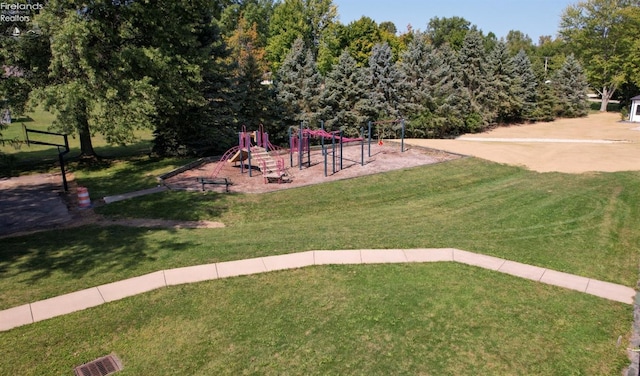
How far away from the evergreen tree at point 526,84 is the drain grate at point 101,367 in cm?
5021

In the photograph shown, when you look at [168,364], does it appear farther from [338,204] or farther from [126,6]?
[126,6]

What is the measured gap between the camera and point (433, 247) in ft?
38.1

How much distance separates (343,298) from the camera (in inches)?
345

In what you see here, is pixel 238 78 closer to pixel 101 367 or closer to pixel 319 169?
pixel 319 169

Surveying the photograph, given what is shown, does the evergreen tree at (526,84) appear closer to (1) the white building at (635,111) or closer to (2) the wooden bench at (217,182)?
→ (1) the white building at (635,111)

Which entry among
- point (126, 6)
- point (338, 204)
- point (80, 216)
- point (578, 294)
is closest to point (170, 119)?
point (126, 6)

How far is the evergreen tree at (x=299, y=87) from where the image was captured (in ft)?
105

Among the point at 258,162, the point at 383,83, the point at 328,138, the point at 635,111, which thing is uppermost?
the point at 383,83

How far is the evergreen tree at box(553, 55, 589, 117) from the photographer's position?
51469 mm

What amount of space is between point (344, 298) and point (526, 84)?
49173mm

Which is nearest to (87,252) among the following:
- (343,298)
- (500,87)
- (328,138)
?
(343,298)

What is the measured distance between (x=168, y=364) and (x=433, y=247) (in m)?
7.41

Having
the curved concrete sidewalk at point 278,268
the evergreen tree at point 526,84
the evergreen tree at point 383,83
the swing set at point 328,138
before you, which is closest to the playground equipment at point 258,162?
the swing set at point 328,138

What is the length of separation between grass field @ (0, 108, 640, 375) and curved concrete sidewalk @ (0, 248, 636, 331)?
0.33 meters
